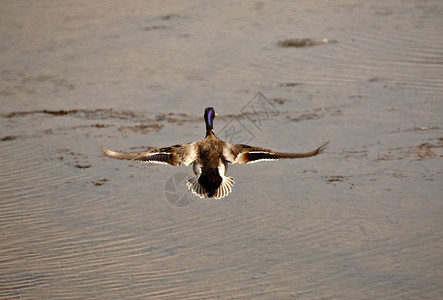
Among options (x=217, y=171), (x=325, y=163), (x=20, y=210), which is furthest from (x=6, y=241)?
(x=325, y=163)

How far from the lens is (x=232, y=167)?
9109mm

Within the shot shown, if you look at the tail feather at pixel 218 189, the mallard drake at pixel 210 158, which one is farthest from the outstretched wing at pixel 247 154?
the tail feather at pixel 218 189

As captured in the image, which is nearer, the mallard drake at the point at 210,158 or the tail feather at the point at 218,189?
the mallard drake at the point at 210,158

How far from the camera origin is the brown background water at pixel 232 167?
6.29 m

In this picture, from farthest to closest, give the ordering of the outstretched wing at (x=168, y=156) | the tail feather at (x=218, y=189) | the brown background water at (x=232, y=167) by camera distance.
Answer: the tail feather at (x=218, y=189)
the outstretched wing at (x=168, y=156)
the brown background water at (x=232, y=167)

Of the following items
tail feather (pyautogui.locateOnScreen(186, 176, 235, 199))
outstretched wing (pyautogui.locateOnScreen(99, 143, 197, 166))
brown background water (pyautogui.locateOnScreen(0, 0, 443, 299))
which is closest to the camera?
brown background water (pyautogui.locateOnScreen(0, 0, 443, 299))

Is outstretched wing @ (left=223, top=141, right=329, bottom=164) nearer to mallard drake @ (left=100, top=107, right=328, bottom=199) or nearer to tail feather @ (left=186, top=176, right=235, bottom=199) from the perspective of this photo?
mallard drake @ (left=100, top=107, right=328, bottom=199)

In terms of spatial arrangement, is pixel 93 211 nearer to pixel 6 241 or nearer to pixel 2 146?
pixel 6 241

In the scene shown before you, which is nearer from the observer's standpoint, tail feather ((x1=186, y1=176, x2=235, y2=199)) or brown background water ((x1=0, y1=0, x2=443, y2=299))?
brown background water ((x1=0, y1=0, x2=443, y2=299))

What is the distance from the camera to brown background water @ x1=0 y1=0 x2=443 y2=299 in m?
6.29

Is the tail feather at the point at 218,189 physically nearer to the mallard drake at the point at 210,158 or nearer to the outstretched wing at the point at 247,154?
the mallard drake at the point at 210,158

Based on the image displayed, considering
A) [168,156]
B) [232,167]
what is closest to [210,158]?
[168,156]

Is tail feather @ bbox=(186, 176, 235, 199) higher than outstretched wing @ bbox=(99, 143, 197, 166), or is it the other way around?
outstretched wing @ bbox=(99, 143, 197, 166)

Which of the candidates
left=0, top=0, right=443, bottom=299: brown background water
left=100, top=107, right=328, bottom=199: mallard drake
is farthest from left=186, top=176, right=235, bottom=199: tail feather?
left=0, top=0, right=443, bottom=299: brown background water
